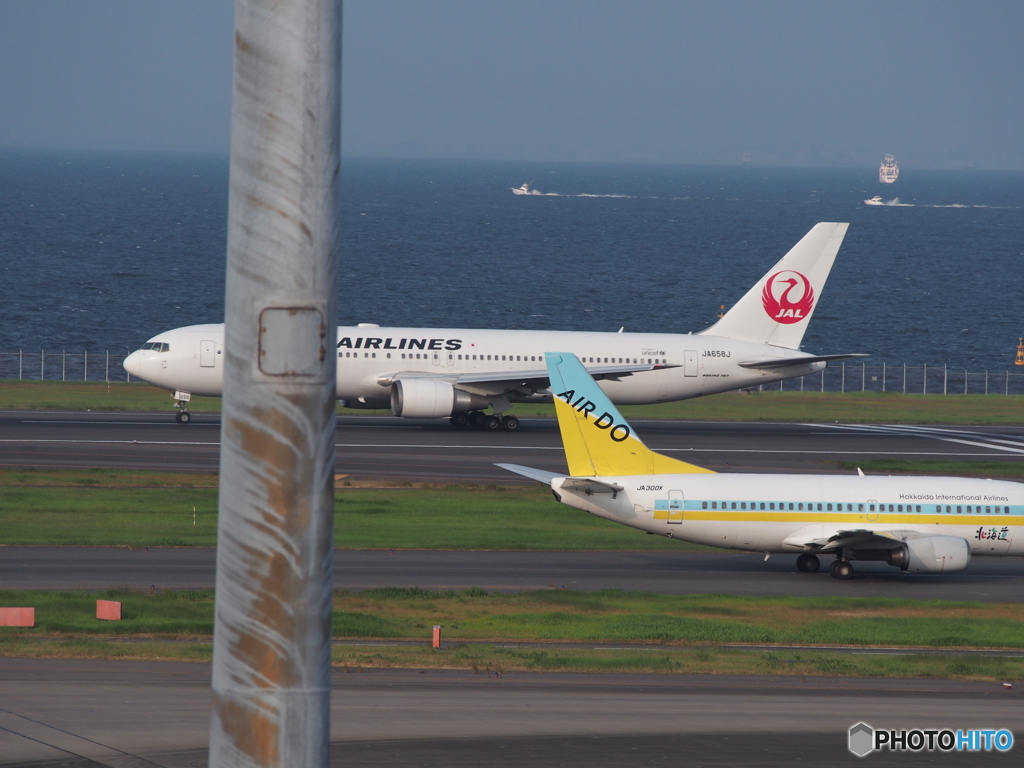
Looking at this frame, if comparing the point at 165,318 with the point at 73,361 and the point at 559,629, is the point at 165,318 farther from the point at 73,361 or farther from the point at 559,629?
the point at 559,629

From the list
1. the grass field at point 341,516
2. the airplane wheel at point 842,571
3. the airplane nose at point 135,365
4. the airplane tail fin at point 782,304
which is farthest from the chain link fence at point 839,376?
the airplane wheel at point 842,571

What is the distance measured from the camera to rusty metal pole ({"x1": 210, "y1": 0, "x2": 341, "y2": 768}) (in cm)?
401

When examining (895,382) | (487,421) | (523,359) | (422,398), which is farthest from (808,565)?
(895,382)

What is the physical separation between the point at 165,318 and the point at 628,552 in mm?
102667

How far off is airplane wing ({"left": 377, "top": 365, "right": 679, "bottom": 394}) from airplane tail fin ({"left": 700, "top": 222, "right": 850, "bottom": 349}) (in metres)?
6.15

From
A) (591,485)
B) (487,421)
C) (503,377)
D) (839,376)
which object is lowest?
(591,485)

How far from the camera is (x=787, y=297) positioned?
68.0m

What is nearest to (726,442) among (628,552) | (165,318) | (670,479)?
(628,552)

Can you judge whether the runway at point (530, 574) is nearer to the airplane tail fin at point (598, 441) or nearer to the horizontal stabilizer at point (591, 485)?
the horizontal stabilizer at point (591, 485)

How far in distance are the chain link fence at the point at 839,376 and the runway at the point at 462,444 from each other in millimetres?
26789

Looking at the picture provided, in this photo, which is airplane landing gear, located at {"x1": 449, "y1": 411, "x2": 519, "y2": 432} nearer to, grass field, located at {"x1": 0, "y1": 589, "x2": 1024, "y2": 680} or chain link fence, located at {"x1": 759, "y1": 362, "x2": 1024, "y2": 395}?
grass field, located at {"x1": 0, "y1": 589, "x2": 1024, "y2": 680}

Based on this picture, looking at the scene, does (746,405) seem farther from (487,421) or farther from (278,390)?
(278,390)

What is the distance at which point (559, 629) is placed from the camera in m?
31.8

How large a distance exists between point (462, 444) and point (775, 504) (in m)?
26.4
